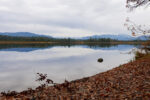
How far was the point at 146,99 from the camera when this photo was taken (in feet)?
13.2

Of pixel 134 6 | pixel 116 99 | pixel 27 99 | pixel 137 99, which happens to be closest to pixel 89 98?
pixel 116 99

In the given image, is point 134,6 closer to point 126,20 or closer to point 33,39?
point 126,20

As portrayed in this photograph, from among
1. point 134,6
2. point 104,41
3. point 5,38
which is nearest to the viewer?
point 134,6

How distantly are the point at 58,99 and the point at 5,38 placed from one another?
430 feet

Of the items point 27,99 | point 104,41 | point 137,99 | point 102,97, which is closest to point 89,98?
point 102,97

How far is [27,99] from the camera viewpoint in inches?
207

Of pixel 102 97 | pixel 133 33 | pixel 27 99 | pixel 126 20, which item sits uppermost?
pixel 126 20

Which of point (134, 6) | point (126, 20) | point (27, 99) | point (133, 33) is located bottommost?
point (27, 99)

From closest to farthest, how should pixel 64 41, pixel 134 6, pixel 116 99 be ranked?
pixel 116 99 → pixel 134 6 → pixel 64 41

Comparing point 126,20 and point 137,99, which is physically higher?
point 126,20

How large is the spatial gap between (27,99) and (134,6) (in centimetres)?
940

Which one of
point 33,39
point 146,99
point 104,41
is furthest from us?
point 104,41

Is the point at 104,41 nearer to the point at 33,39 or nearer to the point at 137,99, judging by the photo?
the point at 33,39

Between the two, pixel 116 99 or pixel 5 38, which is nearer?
pixel 116 99
